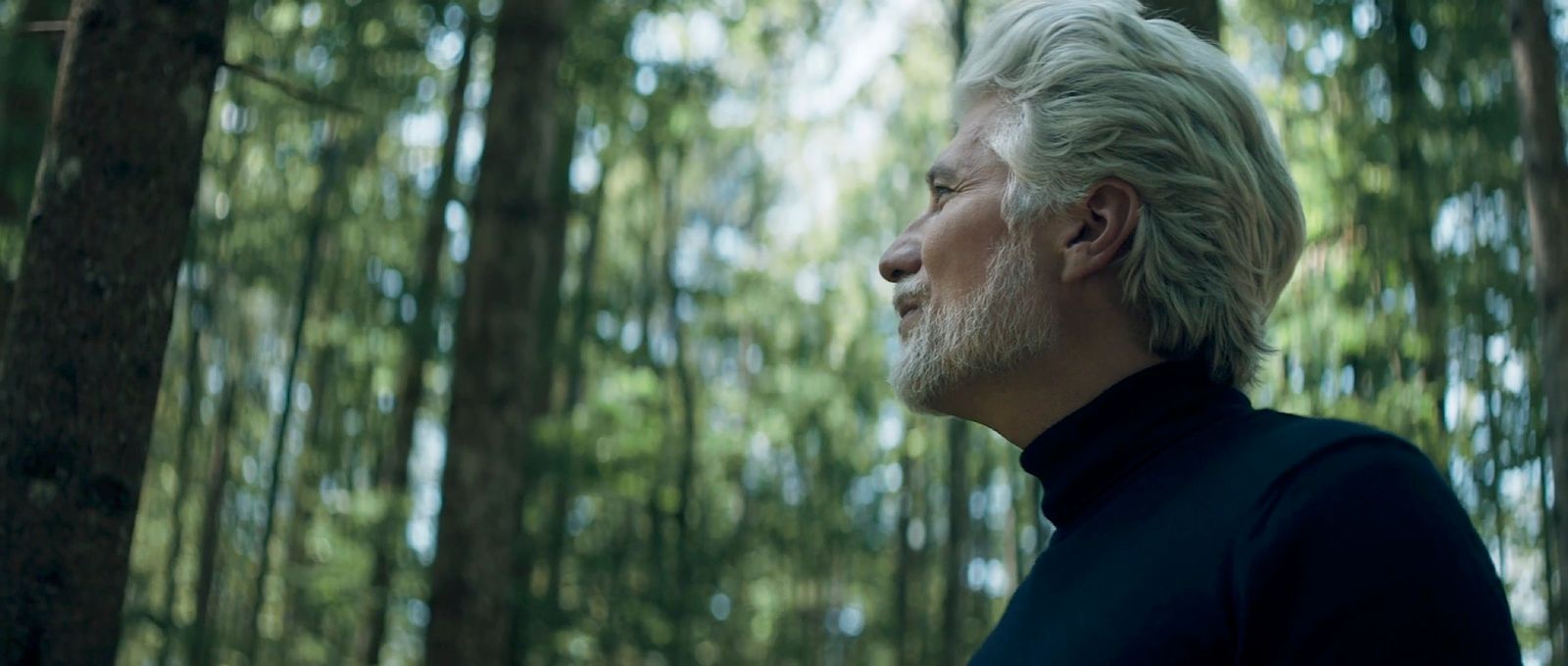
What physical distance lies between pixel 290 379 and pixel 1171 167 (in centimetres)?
906

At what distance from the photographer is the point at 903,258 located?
193 cm

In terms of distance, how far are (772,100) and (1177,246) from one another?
18.6 meters

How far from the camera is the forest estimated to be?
8.11 ft

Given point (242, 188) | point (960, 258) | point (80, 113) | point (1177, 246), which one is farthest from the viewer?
point (242, 188)

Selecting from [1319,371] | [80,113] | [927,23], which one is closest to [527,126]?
[80,113]

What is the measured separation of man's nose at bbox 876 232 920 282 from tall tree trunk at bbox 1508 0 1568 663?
5.49 meters

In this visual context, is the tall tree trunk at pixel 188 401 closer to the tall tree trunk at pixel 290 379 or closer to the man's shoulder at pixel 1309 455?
the tall tree trunk at pixel 290 379

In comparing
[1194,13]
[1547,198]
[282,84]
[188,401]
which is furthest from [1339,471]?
[188,401]

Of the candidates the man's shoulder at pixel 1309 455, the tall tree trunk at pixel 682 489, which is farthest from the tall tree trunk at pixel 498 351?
the man's shoulder at pixel 1309 455

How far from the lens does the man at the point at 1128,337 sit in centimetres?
126

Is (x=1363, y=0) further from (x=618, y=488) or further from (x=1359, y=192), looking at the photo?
(x=618, y=488)

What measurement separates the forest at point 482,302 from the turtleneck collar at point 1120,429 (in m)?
0.44

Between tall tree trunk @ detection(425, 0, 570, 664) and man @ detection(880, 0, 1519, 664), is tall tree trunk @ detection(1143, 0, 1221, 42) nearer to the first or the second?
man @ detection(880, 0, 1519, 664)

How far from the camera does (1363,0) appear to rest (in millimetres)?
9516
